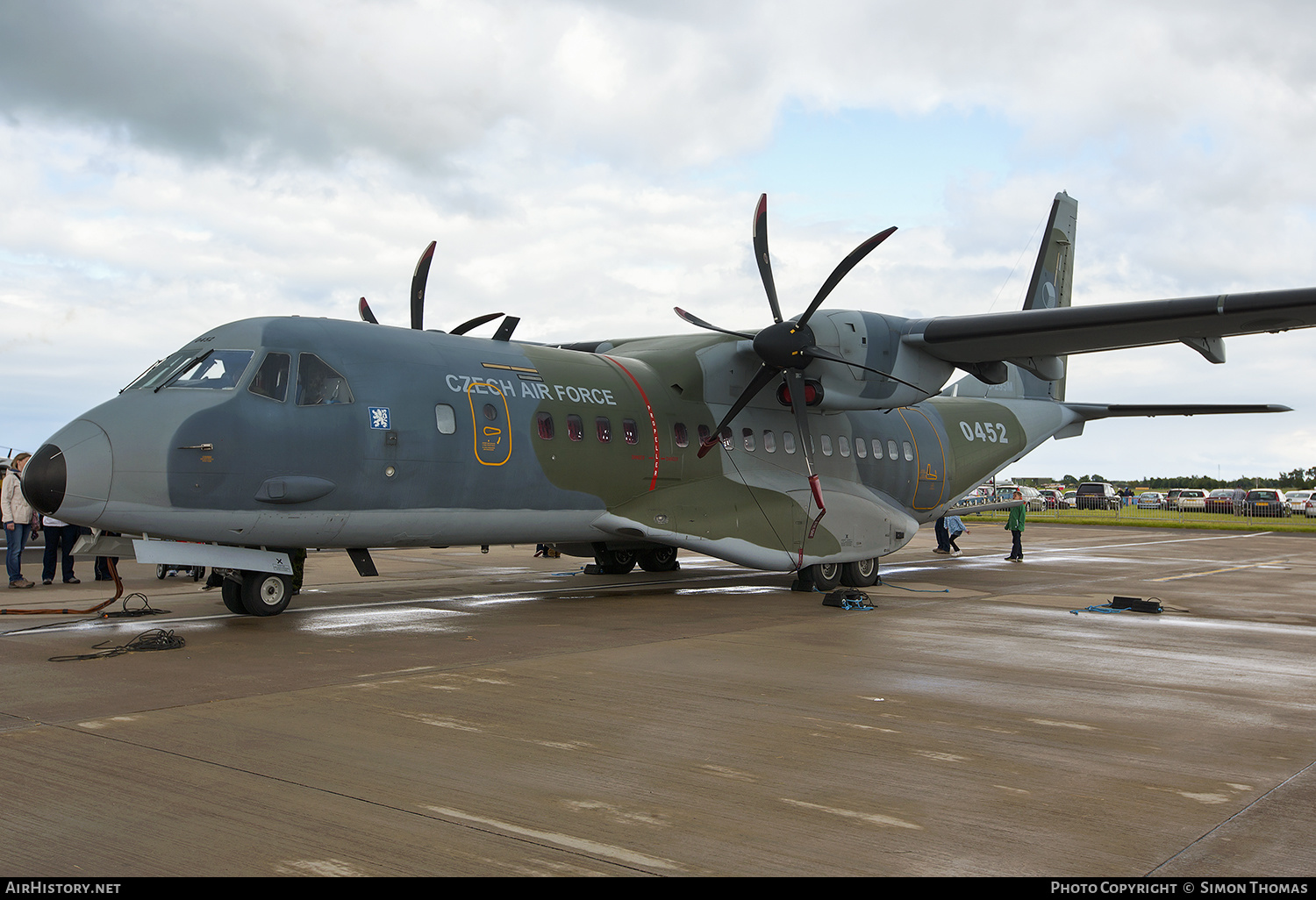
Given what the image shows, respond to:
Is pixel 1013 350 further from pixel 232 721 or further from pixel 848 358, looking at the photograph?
pixel 232 721

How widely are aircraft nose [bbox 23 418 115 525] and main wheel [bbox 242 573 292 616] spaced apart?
196 centimetres

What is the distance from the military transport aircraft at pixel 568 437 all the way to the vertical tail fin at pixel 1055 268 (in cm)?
322

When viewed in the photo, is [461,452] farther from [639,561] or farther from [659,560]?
[639,561]

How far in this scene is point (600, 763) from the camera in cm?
517

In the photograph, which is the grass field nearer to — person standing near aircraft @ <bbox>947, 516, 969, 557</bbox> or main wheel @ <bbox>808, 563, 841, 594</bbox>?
person standing near aircraft @ <bbox>947, 516, 969, 557</bbox>

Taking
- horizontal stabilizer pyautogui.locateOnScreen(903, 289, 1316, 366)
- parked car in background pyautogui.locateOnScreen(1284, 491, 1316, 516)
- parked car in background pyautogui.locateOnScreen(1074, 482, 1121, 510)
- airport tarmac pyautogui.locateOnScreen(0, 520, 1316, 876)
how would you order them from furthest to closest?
parked car in background pyautogui.locateOnScreen(1074, 482, 1121, 510)
parked car in background pyautogui.locateOnScreen(1284, 491, 1316, 516)
horizontal stabilizer pyautogui.locateOnScreen(903, 289, 1316, 366)
airport tarmac pyautogui.locateOnScreen(0, 520, 1316, 876)

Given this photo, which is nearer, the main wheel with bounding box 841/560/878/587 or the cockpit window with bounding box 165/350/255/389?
the cockpit window with bounding box 165/350/255/389

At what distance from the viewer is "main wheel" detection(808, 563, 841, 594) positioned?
50.0ft

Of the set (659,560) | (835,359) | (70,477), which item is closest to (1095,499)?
(659,560)

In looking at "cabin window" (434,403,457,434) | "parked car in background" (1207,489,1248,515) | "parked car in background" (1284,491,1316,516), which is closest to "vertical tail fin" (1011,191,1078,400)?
"cabin window" (434,403,457,434)

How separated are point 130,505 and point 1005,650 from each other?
27.6 feet

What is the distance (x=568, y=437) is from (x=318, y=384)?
11.1ft

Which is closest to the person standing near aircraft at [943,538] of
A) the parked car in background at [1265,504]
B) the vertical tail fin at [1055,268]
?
the vertical tail fin at [1055,268]

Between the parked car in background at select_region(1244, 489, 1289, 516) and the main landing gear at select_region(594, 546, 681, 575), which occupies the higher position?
the parked car in background at select_region(1244, 489, 1289, 516)
